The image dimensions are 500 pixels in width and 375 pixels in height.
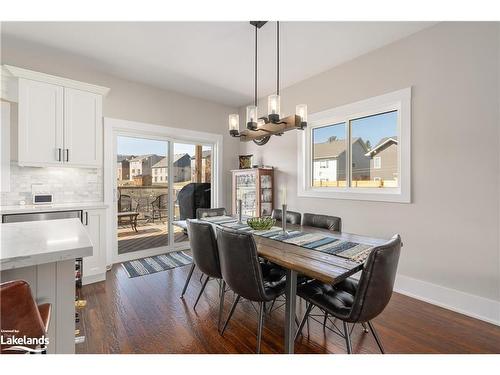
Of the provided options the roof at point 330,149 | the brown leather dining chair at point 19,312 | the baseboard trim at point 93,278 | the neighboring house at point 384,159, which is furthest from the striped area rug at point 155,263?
the neighboring house at point 384,159

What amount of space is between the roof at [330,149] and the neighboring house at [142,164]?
8.72 feet

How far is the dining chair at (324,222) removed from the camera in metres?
2.43

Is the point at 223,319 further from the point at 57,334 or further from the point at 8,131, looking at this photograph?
the point at 8,131

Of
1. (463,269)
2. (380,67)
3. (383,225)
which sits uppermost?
(380,67)

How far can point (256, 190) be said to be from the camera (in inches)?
160

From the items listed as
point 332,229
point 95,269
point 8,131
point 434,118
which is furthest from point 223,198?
point 434,118

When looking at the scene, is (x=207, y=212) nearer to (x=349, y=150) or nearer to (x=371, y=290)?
(x=349, y=150)

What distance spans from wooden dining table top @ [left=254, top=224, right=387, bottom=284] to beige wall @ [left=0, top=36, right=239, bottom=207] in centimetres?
303

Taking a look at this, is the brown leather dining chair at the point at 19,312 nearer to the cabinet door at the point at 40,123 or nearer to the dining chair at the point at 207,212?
the dining chair at the point at 207,212

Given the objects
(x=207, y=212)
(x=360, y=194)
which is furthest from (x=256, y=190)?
(x=360, y=194)

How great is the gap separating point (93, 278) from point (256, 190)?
2.57 metres

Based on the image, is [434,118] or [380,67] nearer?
[434,118]
